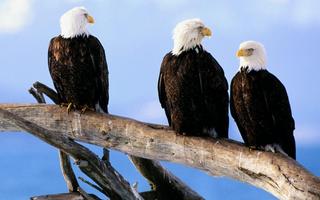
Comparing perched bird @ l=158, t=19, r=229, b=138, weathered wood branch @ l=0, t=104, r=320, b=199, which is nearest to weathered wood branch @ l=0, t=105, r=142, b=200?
weathered wood branch @ l=0, t=104, r=320, b=199

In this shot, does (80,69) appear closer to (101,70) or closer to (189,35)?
(101,70)

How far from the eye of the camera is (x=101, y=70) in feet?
29.4

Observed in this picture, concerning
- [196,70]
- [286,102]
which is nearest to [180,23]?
[196,70]

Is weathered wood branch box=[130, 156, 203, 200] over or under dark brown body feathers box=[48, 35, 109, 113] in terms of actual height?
under

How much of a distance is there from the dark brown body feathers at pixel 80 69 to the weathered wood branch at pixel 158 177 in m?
0.58

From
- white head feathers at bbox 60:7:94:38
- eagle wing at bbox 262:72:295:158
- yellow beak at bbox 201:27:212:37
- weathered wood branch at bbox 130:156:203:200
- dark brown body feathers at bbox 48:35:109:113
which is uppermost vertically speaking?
white head feathers at bbox 60:7:94:38

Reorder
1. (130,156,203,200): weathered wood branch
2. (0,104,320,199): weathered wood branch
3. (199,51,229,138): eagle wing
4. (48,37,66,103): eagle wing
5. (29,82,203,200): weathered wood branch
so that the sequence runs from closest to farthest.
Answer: (0,104,320,199): weathered wood branch
(199,51,229,138): eagle wing
(48,37,66,103): eagle wing
(29,82,203,200): weathered wood branch
(130,156,203,200): weathered wood branch

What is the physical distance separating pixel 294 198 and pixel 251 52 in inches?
64.2

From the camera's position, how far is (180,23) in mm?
8203

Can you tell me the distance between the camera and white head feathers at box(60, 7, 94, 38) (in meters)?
8.90

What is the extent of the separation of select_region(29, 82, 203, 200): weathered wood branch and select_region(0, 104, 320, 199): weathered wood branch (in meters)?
0.32

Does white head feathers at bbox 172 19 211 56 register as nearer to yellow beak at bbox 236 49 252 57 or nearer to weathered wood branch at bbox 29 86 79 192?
yellow beak at bbox 236 49 252 57

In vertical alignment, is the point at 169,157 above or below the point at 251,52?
below

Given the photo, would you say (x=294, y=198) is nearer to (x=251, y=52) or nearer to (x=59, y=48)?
(x=251, y=52)
